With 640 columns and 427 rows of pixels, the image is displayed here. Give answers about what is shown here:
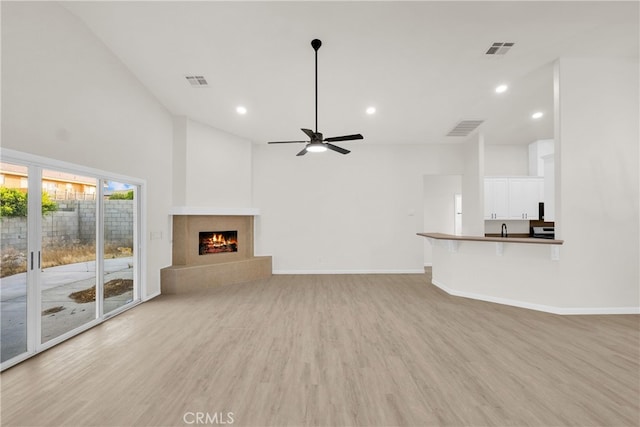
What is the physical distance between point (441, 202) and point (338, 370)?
6.71 metres

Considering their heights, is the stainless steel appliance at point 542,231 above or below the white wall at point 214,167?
below

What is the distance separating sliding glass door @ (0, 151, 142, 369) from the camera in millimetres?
2420

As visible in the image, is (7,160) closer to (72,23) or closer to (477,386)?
(72,23)

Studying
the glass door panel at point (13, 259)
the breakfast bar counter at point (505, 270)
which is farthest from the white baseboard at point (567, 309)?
the glass door panel at point (13, 259)

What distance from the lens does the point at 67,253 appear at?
3020 millimetres

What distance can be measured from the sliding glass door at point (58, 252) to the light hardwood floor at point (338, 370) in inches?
11.2

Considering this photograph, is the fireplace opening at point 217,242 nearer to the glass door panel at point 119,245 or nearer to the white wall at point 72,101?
the white wall at point 72,101

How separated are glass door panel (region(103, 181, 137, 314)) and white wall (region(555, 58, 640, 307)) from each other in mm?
6135

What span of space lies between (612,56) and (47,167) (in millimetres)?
6868

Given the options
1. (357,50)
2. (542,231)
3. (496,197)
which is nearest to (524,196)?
(496,197)

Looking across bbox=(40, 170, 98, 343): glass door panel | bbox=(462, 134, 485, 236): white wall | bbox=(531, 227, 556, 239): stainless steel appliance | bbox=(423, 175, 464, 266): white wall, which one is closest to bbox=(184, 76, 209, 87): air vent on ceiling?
bbox=(40, 170, 98, 343): glass door panel

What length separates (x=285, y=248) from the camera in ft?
21.9

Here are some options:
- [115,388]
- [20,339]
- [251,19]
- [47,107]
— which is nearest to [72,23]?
[47,107]

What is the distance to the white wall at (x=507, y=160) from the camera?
7035 mm
